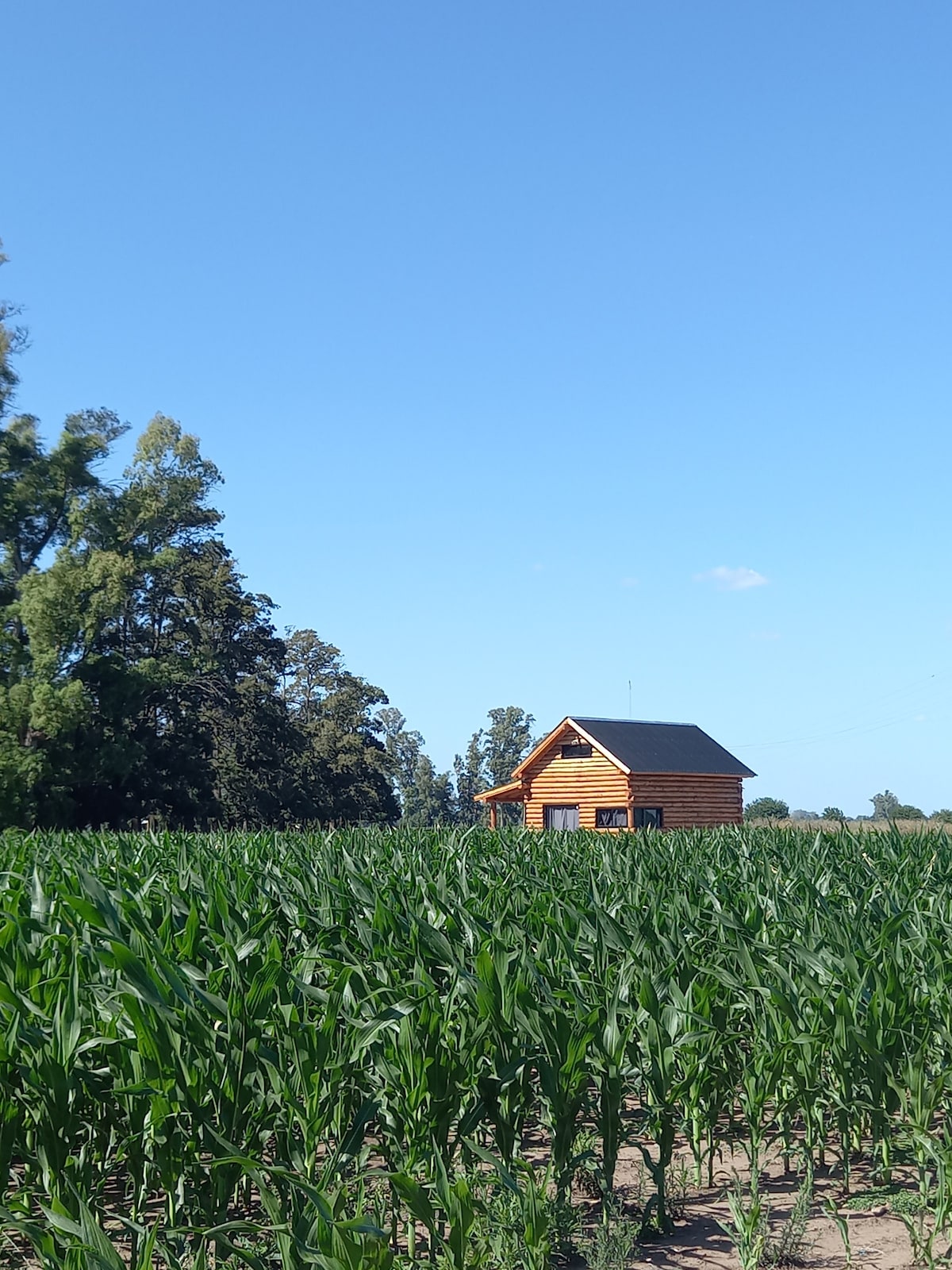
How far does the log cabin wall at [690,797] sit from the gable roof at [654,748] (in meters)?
0.35

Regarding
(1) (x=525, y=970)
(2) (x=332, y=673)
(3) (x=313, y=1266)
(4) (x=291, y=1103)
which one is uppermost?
(2) (x=332, y=673)

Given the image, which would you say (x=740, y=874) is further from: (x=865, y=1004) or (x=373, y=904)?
(x=865, y=1004)

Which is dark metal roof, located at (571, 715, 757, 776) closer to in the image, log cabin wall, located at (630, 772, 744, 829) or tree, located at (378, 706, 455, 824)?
log cabin wall, located at (630, 772, 744, 829)

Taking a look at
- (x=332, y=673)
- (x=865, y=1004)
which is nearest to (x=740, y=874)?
(x=865, y=1004)

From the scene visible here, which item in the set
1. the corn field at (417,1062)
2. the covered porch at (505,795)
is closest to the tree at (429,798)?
the covered porch at (505,795)

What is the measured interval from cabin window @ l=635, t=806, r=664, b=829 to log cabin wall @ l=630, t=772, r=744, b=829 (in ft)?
0.43

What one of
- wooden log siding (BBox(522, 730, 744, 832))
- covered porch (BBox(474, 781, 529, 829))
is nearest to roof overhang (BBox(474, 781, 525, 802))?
covered porch (BBox(474, 781, 529, 829))

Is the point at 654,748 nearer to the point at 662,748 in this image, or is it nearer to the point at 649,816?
the point at 662,748

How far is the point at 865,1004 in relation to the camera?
228 inches

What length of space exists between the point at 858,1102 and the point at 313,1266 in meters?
2.93

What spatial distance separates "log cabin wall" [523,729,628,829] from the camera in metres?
39.9

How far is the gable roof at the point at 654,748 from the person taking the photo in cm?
4003

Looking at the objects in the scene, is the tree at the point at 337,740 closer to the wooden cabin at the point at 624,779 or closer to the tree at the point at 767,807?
the wooden cabin at the point at 624,779

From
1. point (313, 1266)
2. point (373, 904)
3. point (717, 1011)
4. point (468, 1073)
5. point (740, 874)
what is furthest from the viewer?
point (740, 874)
